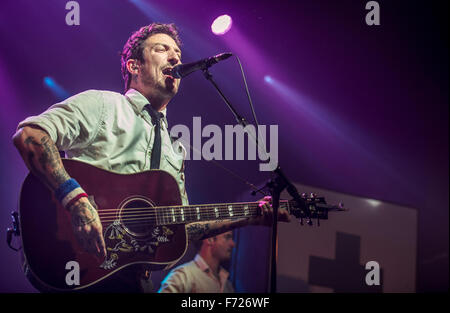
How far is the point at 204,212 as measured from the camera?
115 inches

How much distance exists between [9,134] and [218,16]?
2800 millimetres

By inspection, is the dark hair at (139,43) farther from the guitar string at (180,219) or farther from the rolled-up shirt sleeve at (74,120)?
the guitar string at (180,219)

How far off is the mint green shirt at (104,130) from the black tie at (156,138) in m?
0.03

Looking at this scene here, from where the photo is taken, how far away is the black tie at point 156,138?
2.95 m

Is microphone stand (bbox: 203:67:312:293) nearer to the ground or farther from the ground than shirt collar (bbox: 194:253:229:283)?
farther from the ground

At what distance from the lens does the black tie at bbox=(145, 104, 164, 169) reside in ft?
9.68

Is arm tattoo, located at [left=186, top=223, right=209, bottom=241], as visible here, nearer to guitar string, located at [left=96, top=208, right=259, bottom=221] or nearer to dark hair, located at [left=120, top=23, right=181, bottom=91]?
guitar string, located at [left=96, top=208, right=259, bottom=221]

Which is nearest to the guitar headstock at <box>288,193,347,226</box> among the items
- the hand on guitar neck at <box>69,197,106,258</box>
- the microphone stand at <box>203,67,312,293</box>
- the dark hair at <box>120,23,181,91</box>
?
the microphone stand at <box>203,67,312,293</box>

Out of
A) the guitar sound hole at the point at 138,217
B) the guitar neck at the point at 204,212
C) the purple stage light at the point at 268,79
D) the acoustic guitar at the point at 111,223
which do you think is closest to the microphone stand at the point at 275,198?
the acoustic guitar at the point at 111,223

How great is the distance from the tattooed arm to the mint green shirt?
0.30 ft

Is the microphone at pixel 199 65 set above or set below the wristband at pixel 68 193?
above

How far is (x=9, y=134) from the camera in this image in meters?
4.12

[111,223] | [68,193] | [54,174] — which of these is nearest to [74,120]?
[54,174]
